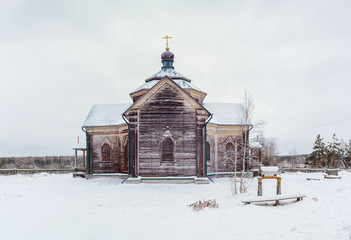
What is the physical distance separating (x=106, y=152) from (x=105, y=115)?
346 centimetres

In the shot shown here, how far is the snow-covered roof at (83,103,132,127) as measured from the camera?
80.0 ft

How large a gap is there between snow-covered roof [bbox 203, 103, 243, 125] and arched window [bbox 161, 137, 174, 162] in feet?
18.8

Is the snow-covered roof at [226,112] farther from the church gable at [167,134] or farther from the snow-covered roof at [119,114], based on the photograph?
the church gable at [167,134]

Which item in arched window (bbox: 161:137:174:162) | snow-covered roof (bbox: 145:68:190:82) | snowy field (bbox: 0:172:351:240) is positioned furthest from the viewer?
snow-covered roof (bbox: 145:68:190:82)

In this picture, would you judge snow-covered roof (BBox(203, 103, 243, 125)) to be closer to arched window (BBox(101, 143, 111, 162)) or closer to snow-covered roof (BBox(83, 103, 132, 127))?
snow-covered roof (BBox(83, 103, 132, 127))

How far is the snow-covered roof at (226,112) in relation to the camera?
79.3 feet

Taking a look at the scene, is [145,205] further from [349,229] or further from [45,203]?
[349,229]

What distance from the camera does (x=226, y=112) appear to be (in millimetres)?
25359

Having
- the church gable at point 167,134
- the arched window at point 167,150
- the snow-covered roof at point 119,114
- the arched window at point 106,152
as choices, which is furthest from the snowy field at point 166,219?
the snow-covered roof at point 119,114

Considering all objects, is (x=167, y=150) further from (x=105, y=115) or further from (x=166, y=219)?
(x=166, y=219)

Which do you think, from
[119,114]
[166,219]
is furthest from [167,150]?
[166,219]

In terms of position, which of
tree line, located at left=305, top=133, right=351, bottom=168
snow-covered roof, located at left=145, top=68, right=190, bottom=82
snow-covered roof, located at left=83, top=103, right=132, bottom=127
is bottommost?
tree line, located at left=305, top=133, right=351, bottom=168

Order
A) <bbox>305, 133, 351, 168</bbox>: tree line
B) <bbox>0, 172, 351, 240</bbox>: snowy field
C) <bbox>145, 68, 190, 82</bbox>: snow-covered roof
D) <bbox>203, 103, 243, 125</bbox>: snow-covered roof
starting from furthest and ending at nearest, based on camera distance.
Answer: <bbox>305, 133, 351, 168</bbox>: tree line
<bbox>203, 103, 243, 125</bbox>: snow-covered roof
<bbox>145, 68, 190, 82</bbox>: snow-covered roof
<bbox>0, 172, 351, 240</bbox>: snowy field

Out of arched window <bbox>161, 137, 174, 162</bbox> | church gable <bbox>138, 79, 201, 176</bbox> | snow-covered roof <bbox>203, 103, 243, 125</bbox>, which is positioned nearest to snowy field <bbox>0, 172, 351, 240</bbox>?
church gable <bbox>138, 79, 201, 176</bbox>
